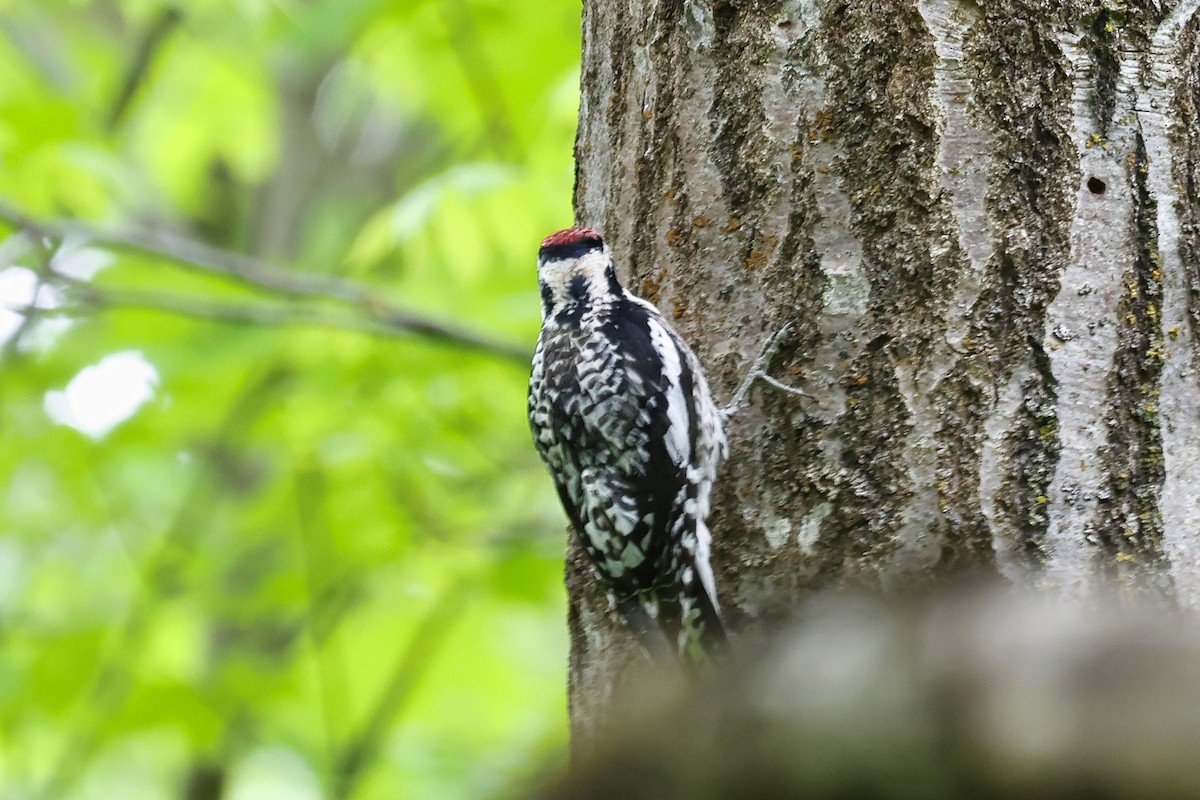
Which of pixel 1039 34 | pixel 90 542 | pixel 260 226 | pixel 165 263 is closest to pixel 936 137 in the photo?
pixel 1039 34

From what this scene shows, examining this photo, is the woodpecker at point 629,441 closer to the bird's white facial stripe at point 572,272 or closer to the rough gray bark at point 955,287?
the bird's white facial stripe at point 572,272

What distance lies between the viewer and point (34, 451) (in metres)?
4.57

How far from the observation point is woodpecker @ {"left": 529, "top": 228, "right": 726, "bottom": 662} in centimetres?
235

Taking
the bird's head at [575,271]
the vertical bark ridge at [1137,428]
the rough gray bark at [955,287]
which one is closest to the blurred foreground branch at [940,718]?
the rough gray bark at [955,287]

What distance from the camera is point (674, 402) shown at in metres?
2.66

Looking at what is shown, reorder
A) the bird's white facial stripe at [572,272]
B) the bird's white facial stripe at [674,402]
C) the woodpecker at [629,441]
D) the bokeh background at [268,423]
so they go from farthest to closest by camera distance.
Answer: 1. the bokeh background at [268,423]
2. the bird's white facial stripe at [572,272]
3. the bird's white facial stripe at [674,402]
4. the woodpecker at [629,441]

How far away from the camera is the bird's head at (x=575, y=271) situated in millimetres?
2598

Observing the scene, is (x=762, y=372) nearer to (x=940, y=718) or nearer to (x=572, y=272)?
(x=572, y=272)

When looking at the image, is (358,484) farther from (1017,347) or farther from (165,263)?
(1017,347)

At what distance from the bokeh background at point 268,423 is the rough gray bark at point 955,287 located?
5.01ft

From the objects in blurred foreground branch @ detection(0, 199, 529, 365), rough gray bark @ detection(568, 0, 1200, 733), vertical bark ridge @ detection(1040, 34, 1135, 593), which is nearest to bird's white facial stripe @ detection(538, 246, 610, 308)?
rough gray bark @ detection(568, 0, 1200, 733)

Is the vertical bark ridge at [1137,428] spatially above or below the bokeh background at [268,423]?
below

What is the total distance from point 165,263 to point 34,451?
103cm

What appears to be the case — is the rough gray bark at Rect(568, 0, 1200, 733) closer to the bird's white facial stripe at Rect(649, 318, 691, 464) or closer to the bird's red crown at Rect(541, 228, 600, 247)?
the bird's white facial stripe at Rect(649, 318, 691, 464)
